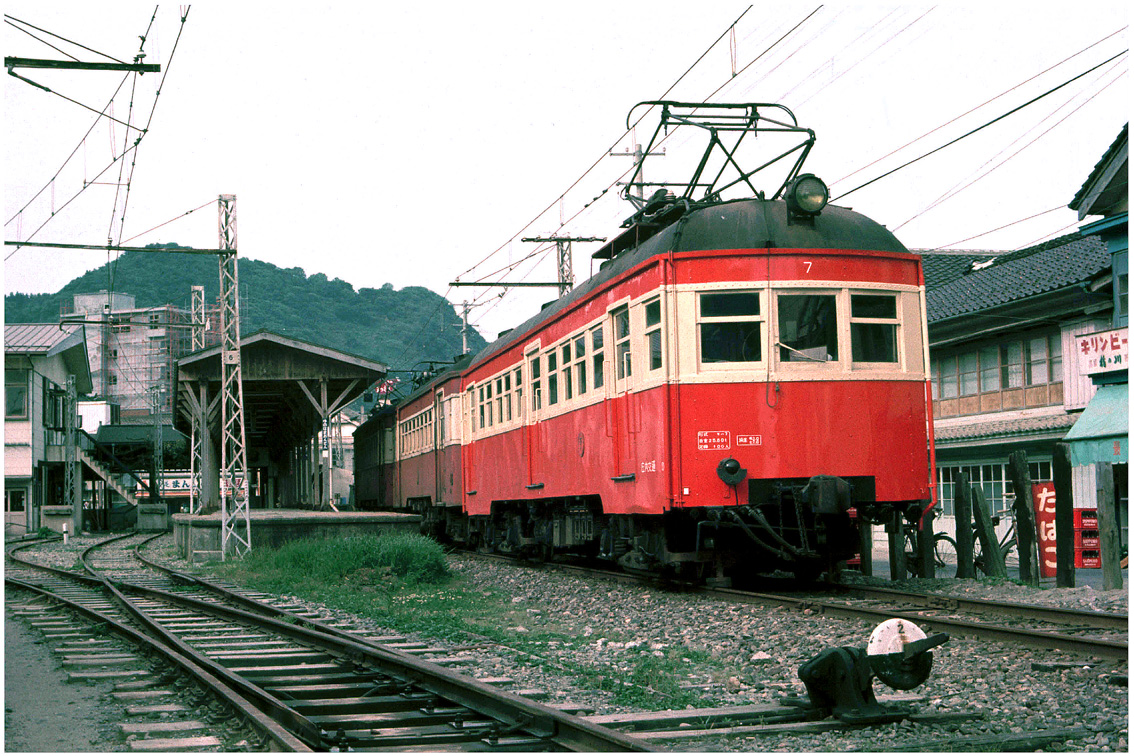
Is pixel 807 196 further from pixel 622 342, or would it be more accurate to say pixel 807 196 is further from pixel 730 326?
pixel 622 342

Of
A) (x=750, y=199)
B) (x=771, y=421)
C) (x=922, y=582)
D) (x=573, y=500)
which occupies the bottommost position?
(x=922, y=582)

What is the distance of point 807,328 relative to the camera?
9.73m

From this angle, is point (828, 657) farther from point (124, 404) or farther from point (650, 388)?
point (124, 404)

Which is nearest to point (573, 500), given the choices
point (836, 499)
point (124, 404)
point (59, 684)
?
point (836, 499)

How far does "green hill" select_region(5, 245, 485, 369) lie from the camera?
91.4 metres

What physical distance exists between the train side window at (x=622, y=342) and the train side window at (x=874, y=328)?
2024 millimetres

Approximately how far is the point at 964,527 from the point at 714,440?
3.87 metres

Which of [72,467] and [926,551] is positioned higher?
[72,467]

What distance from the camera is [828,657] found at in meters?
5.12

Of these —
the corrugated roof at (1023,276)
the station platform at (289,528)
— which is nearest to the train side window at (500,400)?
the station platform at (289,528)

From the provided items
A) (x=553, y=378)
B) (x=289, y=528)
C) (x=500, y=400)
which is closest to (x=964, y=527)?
(x=553, y=378)

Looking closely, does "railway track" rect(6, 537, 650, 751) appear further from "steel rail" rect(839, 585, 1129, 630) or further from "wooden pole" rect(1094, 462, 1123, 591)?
"wooden pole" rect(1094, 462, 1123, 591)

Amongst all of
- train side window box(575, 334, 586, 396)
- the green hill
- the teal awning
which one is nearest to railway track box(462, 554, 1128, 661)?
train side window box(575, 334, 586, 396)

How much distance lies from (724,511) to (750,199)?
9.21 feet
